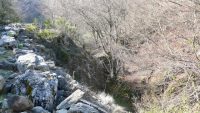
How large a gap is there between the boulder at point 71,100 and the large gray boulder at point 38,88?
169mm

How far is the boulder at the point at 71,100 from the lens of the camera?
217 inches

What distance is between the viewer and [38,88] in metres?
5.66

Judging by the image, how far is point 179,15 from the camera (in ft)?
25.3

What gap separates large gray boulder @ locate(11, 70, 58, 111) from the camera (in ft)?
17.9

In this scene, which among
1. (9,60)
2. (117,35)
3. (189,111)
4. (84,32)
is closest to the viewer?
(189,111)

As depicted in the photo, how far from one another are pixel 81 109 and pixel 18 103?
1.00 m

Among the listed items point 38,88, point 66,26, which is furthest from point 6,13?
point 38,88

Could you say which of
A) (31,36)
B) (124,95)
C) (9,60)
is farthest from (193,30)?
(124,95)

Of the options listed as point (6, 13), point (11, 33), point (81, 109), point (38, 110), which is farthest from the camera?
point (6, 13)

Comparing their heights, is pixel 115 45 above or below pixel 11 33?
below

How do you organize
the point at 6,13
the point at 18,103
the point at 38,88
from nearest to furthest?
1. the point at 18,103
2. the point at 38,88
3. the point at 6,13

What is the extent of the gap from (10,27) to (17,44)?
106 inches

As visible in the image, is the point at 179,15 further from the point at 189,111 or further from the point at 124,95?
the point at 124,95

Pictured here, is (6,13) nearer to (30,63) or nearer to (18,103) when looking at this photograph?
(30,63)
